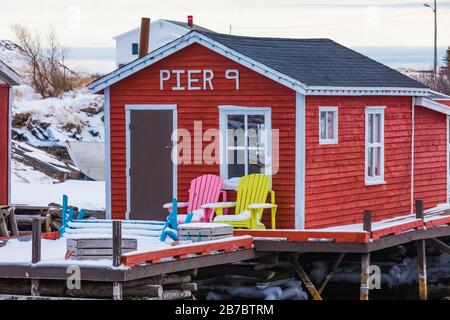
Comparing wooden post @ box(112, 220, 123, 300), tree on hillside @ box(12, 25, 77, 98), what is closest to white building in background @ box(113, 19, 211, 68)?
tree on hillside @ box(12, 25, 77, 98)

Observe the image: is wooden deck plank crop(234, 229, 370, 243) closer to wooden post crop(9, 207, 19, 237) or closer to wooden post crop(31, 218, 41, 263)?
wooden post crop(31, 218, 41, 263)

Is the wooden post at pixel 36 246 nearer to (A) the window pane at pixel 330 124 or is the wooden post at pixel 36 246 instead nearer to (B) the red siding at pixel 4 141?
(A) the window pane at pixel 330 124

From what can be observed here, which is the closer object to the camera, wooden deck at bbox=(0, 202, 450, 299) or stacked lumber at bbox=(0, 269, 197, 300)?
wooden deck at bbox=(0, 202, 450, 299)

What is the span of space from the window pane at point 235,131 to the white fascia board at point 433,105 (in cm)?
529

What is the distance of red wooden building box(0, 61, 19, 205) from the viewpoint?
85.0 feet

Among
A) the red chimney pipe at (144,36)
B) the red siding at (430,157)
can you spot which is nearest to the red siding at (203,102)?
the red chimney pipe at (144,36)

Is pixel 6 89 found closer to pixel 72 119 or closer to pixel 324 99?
pixel 324 99

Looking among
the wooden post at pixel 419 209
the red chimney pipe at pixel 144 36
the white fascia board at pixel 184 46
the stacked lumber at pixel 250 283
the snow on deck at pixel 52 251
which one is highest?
the red chimney pipe at pixel 144 36

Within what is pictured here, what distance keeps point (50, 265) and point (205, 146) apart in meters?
5.72

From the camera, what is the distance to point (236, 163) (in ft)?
76.6

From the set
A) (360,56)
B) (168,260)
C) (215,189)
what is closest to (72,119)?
(360,56)

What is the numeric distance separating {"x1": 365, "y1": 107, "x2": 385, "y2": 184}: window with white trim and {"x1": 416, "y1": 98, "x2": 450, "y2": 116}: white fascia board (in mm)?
1844

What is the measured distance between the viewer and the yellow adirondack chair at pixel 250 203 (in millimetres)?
22078

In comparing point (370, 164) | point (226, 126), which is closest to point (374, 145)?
point (370, 164)
